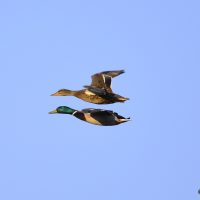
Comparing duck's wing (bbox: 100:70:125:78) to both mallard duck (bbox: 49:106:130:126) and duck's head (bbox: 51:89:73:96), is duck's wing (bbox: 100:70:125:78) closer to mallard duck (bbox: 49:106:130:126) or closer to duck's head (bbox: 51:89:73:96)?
mallard duck (bbox: 49:106:130:126)

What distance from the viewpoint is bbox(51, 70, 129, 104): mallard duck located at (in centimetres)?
4256

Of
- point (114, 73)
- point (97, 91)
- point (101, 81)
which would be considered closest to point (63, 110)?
point (114, 73)

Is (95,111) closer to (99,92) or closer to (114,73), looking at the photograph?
(99,92)

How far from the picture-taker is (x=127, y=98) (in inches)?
1649

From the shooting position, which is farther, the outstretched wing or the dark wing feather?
the dark wing feather

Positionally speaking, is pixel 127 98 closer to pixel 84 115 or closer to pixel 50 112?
pixel 84 115

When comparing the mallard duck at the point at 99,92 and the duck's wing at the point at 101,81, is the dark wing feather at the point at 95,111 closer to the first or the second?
the mallard duck at the point at 99,92

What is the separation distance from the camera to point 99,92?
139 ft

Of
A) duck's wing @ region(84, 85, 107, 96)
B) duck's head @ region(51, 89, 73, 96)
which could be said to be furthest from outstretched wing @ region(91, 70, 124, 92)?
duck's head @ region(51, 89, 73, 96)

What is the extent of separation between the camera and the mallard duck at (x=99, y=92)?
42.6 metres

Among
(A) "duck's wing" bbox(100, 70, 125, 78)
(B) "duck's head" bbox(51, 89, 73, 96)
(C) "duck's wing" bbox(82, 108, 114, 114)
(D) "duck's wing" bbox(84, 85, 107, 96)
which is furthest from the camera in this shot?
(A) "duck's wing" bbox(100, 70, 125, 78)

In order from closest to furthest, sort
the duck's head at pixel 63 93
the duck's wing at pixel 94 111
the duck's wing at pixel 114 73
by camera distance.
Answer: the duck's wing at pixel 94 111 < the duck's head at pixel 63 93 < the duck's wing at pixel 114 73

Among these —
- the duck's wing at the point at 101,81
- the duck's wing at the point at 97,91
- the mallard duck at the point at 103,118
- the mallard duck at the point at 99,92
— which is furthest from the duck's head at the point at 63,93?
the duck's wing at the point at 97,91

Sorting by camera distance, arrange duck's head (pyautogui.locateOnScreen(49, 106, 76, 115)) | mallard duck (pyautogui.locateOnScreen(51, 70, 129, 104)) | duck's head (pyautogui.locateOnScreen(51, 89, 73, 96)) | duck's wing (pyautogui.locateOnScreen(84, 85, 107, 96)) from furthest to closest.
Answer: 1. duck's head (pyautogui.locateOnScreen(49, 106, 76, 115))
2. duck's head (pyautogui.locateOnScreen(51, 89, 73, 96))
3. mallard duck (pyautogui.locateOnScreen(51, 70, 129, 104))
4. duck's wing (pyautogui.locateOnScreen(84, 85, 107, 96))
